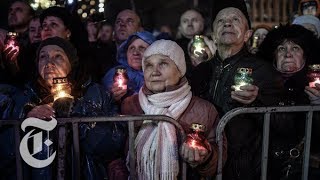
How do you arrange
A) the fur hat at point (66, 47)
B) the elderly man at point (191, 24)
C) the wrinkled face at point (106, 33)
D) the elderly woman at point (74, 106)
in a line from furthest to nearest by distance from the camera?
the wrinkled face at point (106, 33) → the elderly man at point (191, 24) → the fur hat at point (66, 47) → the elderly woman at point (74, 106)

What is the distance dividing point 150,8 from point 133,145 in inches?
777

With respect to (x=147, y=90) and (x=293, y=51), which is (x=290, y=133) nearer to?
(x=293, y=51)

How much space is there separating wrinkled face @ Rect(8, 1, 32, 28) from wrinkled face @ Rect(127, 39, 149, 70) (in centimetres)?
186

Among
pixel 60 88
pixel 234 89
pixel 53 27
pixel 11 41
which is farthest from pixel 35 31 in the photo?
pixel 234 89

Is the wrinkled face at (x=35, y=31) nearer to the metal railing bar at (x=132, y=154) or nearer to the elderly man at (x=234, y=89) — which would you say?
the elderly man at (x=234, y=89)

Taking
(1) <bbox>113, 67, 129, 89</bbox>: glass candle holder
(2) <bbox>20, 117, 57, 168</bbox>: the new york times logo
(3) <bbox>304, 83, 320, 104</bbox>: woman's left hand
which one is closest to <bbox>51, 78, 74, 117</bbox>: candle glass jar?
(2) <bbox>20, 117, 57, 168</bbox>: the new york times logo

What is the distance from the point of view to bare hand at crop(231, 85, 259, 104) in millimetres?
3125

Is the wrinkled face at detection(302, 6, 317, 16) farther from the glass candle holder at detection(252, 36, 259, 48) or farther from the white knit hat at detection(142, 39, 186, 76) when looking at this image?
the white knit hat at detection(142, 39, 186, 76)

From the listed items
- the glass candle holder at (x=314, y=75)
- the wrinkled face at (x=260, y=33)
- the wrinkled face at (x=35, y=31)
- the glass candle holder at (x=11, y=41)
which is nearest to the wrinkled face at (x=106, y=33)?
the wrinkled face at (x=35, y=31)

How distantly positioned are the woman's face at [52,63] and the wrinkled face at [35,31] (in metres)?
1.50

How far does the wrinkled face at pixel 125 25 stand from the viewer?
18.6 feet

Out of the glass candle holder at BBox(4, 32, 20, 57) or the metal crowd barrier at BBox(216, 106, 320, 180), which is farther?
the glass candle holder at BBox(4, 32, 20, 57)

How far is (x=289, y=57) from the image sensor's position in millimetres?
4172

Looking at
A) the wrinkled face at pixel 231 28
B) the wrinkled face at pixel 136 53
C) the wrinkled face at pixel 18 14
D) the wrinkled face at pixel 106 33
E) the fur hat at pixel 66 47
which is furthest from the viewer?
the wrinkled face at pixel 106 33
